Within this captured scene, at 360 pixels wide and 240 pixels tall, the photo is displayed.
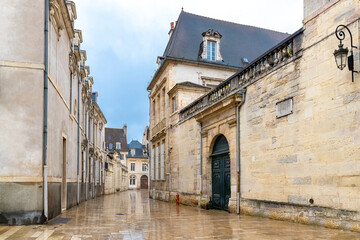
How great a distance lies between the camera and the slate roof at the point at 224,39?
72.8 ft

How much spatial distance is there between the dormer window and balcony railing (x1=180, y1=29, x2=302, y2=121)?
7428 millimetres

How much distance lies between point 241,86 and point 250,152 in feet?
7.22

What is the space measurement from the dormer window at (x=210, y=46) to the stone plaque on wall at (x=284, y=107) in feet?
43.6

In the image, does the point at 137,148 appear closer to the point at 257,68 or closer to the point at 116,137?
the point at 116,137

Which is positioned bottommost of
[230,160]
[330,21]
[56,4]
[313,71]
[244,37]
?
[230,160]

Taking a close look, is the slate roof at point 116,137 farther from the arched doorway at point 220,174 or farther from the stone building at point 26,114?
the stone building at point 26,114

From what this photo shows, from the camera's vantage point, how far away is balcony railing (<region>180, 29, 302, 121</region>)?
886 centimetres

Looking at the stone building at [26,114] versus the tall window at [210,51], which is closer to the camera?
the stone building at [26,114]

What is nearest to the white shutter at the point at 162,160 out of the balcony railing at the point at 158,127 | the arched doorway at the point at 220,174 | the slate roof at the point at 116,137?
the balcony railing at the point at 158,127

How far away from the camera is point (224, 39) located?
24.5 metres

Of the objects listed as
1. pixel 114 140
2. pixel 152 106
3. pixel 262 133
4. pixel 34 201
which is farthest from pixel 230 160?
pixel 114 140

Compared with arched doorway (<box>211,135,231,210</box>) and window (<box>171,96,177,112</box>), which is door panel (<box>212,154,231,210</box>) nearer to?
arched doorway (<box>211,135,231,210</box>)

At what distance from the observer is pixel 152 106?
85.7 ft

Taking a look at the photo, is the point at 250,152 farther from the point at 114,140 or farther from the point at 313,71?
the point at 114,140
